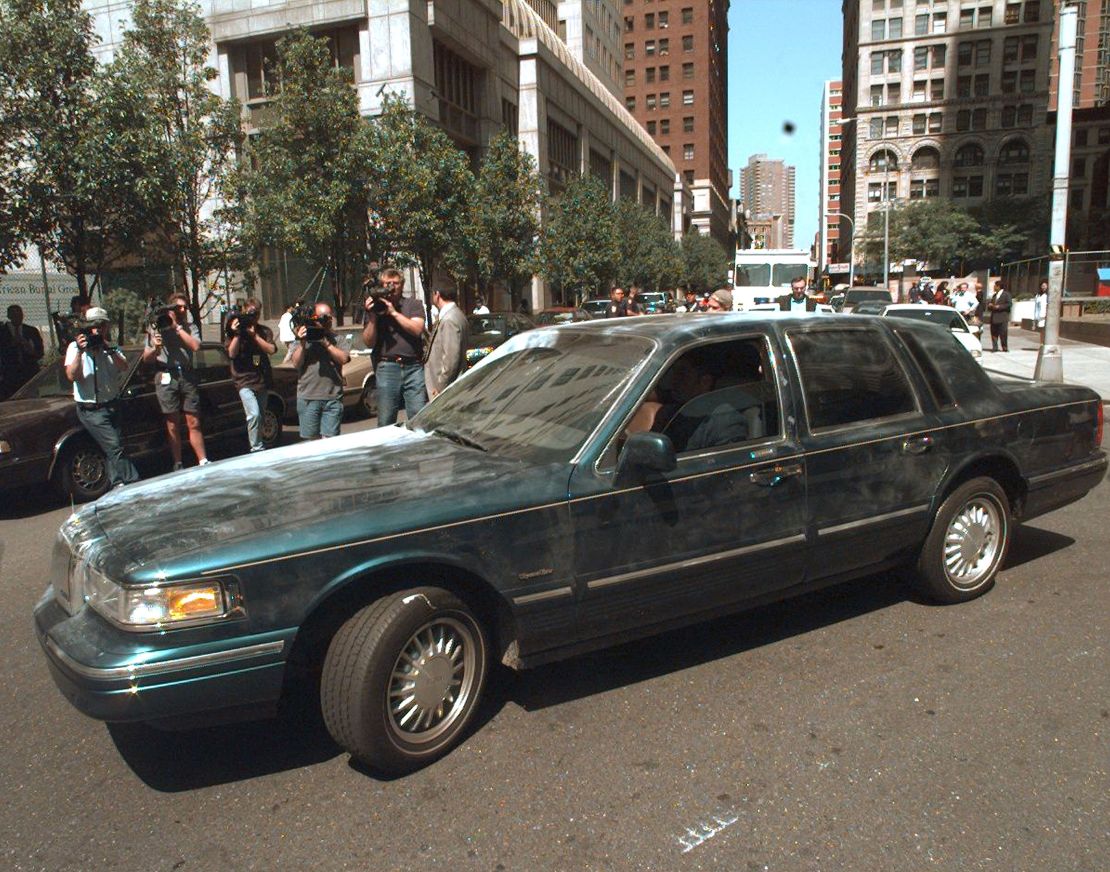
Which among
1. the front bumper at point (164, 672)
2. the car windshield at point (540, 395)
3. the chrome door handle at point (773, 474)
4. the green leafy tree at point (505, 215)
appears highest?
the green leafy tree at point (505, 215)

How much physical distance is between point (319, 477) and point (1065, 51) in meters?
15.4

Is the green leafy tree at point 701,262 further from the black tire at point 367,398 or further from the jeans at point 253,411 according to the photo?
the jeans at point 253,411

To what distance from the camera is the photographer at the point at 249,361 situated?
870cm

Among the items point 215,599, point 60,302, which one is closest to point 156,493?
point 215,599

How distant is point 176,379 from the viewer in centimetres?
884

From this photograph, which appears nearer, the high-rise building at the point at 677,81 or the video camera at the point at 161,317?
the video camera at the point at 161,317

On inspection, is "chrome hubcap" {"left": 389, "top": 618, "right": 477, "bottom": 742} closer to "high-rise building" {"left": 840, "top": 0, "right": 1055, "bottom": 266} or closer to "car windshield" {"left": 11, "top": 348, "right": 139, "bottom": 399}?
"car windshield" {"left": 11, "top": 348, "right": 139, "bottom": 399}

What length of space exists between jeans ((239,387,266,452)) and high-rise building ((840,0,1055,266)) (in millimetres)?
100738

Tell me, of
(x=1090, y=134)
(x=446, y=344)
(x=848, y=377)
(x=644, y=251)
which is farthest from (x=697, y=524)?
(x=1090, y=134)

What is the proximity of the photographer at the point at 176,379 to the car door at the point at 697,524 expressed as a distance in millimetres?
6532

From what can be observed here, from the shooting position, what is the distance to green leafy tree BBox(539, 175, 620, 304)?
35.2 meters

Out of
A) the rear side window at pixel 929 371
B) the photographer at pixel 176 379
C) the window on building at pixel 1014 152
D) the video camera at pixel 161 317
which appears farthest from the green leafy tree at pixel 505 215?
the window on building at pixel 1014 152

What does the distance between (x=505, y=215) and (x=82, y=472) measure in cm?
1996

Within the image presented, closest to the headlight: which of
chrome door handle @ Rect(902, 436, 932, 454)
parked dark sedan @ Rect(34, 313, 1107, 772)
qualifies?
parked dark sedan @ Rect(34, 313, 1107, 772)
